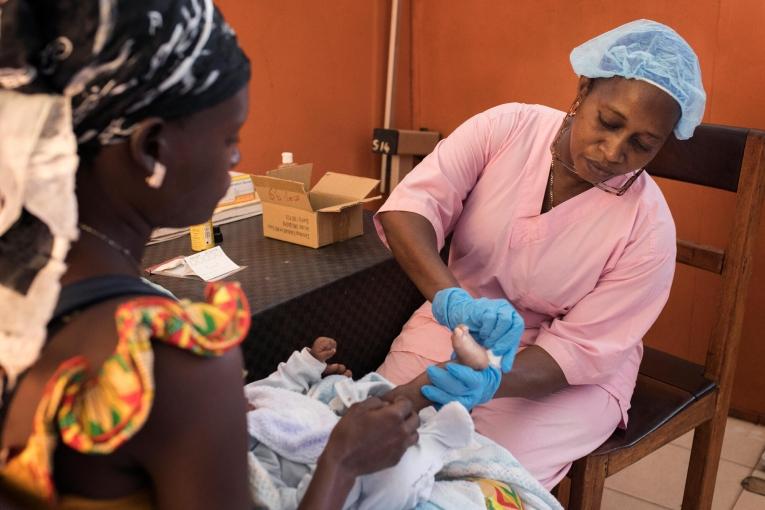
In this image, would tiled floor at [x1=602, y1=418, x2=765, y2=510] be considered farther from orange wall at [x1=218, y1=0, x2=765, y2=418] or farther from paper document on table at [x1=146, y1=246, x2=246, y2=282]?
paper document on table at [x1=146, y1=246, x2=246, y2=282]

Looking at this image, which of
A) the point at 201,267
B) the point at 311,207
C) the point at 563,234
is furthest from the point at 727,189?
the point at 201,267

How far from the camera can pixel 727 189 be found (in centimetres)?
151

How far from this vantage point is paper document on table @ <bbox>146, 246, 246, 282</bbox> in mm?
1402

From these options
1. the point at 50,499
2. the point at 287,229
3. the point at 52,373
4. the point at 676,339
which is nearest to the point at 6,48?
the point at 52,373

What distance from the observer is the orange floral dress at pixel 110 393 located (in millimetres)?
547

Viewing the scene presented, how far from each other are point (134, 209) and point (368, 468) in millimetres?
422

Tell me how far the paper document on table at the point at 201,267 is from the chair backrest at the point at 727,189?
1.03 m

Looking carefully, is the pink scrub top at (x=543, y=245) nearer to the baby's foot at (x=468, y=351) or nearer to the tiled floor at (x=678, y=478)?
the baby's foot at (x=468, y=351)

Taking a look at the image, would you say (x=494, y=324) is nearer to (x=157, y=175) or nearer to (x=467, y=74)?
(x=157, y=175)

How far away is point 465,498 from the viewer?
Answer: 0.98 m

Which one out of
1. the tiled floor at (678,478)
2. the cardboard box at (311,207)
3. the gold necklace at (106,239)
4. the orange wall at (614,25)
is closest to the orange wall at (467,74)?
the orange wall at (614,25)

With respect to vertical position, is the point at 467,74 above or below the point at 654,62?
below

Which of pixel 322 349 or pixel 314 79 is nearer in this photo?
pixel 322 349

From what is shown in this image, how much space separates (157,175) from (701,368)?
1.48 meters
